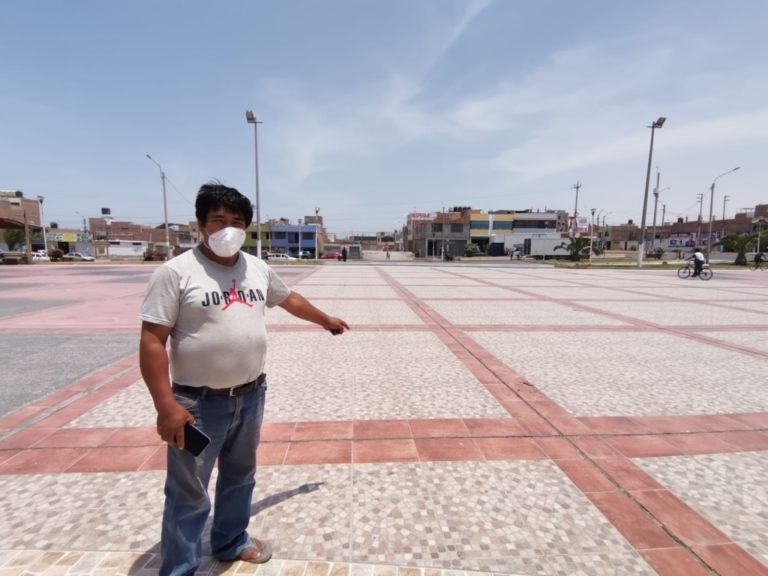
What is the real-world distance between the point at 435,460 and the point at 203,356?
201cm

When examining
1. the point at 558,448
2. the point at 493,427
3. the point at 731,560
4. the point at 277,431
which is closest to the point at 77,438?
the point at 277,431

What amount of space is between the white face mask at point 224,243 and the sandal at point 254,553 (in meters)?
1.50

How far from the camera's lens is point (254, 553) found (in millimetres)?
1987

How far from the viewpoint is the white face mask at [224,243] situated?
1.69 meters

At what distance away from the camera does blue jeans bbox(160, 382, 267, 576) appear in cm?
171

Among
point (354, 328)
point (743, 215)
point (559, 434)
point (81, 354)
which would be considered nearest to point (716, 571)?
point (559, 434)

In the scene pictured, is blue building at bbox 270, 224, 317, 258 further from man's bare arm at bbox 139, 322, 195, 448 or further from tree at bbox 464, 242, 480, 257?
man's bare arm at bbox 139, 322, 195, 448

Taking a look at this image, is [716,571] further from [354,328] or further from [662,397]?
[354,328]

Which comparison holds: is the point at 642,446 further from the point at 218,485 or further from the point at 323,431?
the point at 218,485

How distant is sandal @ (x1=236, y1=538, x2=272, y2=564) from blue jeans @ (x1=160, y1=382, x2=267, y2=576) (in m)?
0.03

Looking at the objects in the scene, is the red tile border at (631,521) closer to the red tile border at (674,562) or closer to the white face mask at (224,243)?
the red tile border at (674,562)

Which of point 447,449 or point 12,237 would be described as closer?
point 447,449

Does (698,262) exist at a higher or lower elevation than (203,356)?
lower

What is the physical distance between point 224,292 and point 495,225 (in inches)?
2699
